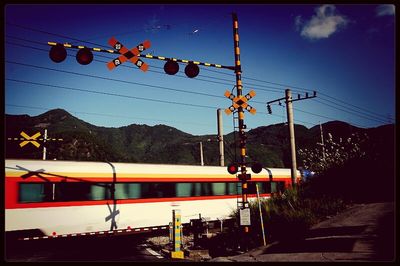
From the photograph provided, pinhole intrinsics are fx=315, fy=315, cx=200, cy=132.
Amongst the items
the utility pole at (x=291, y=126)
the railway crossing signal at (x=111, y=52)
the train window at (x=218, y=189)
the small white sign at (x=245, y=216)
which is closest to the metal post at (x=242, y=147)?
the small white sign at (x=245, y=216)

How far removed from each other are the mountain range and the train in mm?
2488

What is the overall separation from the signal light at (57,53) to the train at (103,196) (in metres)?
5.01

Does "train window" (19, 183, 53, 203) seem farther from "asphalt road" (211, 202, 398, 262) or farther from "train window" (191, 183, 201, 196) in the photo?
"asphalt road" (211, 202, 398, 262)

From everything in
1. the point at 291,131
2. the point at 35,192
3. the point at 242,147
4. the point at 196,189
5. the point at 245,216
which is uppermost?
Answer: the point at 291,131

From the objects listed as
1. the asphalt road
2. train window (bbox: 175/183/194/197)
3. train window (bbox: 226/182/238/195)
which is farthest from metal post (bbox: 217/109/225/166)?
the asphalt road

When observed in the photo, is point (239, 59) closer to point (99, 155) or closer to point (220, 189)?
point (220, 189)

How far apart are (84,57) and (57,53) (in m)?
0.60

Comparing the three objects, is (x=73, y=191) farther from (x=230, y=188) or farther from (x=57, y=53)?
(x=230, y=188)

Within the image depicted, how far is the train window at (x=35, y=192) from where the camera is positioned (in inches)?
412

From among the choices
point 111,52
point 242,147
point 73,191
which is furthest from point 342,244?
point 73,191

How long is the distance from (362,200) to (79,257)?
41.0 feet

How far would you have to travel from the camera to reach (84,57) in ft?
24.9

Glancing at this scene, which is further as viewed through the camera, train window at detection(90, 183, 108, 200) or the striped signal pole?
train window at detection(90, 183, 108, 200)

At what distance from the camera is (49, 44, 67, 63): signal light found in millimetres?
7368
